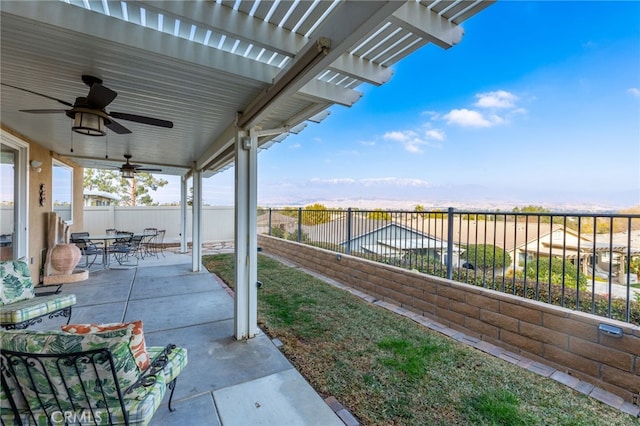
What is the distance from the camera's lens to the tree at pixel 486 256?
3.43 metres

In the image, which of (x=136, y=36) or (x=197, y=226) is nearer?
(x=136, y=36)

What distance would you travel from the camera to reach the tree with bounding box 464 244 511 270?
343cm

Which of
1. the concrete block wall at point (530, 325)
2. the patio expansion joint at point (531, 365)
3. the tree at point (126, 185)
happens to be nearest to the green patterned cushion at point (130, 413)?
the patio expansion joint at point (531, 365)

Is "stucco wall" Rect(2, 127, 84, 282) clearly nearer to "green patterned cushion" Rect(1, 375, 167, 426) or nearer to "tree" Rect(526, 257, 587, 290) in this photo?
"green patterned cushion" Rect(1, 375, 167, 426)

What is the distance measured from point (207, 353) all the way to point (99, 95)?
254 cm

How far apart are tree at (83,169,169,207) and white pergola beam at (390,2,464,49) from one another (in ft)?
66.8

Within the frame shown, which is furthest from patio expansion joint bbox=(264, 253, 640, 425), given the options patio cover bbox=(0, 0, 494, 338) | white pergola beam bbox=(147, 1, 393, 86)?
white pergola beam bbox=(147, 1, 393, 86)

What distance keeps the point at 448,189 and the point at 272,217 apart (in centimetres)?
1089

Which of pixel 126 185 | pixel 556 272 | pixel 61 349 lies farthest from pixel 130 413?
pixel 126 185

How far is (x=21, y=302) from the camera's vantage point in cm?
306

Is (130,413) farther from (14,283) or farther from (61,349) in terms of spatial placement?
(14,283)

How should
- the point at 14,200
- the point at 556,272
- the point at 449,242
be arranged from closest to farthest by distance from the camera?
the point at 556,272, the point at 449,242, the point at 14,200

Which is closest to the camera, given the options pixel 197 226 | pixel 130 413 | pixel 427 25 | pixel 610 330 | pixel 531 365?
pixel 130 413

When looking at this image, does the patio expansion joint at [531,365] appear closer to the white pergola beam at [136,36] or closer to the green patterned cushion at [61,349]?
the green patterned cushion at [61,349]
